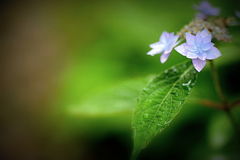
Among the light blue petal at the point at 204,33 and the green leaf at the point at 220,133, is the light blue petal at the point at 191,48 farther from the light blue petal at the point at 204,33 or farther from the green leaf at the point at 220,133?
the green leaf at the point at 220,133

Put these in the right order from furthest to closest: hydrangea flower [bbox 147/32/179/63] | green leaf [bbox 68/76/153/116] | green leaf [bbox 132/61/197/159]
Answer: green leaf [bbox 68/76/153/116] → hydrangea flower [bbox 147/32/179/63] → green leaf [bbox 132/61/197/159]

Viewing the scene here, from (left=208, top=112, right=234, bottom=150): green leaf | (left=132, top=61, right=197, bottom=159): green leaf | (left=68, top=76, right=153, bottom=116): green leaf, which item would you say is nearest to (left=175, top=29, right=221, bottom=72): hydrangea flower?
(left=132, top=61, right=197, bottom=159): green leaf

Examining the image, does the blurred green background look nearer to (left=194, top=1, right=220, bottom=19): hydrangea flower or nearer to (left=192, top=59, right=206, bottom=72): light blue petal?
(left=194, top=1, right=220, bottom=19): hydrangea flower

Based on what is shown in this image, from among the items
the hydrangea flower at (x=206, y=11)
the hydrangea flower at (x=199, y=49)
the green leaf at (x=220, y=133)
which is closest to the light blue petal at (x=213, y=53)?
the hydrangea flower at (x=199, y=49)

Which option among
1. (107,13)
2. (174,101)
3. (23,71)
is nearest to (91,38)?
(107,13)

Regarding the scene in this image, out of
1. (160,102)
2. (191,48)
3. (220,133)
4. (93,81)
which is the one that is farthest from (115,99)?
(93,81)

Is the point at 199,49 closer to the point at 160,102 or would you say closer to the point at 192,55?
A: the point at 192,55
